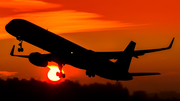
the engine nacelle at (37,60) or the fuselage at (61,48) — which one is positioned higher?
the fuselage at (61,48)

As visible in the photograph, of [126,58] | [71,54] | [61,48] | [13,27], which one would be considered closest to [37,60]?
[61,48]

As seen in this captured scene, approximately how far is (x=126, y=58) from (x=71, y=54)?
12.5 m

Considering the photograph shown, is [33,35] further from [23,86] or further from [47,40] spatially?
[23,86]

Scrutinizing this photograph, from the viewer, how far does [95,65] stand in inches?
2662

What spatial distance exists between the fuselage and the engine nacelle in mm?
3095

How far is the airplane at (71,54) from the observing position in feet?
211

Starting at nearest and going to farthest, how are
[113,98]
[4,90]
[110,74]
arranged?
[110,74], [113,98], [4,90]

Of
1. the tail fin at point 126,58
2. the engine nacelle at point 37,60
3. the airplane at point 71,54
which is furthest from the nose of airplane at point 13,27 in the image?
the tail fin at point 126,58

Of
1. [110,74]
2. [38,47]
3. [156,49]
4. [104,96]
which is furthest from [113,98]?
[38,47]

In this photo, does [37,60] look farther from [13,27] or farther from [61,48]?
[13,27]

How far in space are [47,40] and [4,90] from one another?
5702cm

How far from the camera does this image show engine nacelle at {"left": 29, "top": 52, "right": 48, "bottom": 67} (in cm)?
6781

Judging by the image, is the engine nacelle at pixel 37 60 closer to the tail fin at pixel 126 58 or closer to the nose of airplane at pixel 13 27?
the nose of airplane at pixel 13 27

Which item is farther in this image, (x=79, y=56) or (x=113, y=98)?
(x=113, y=98)
